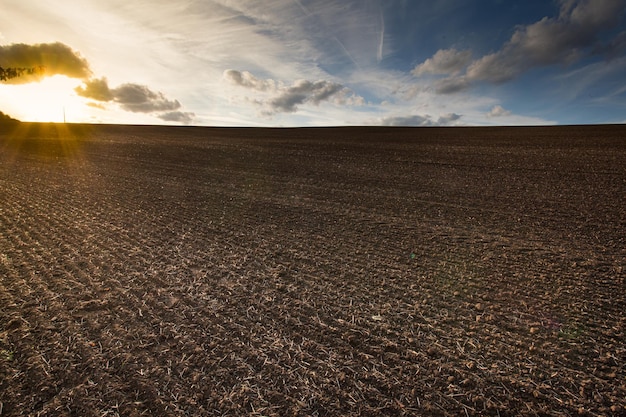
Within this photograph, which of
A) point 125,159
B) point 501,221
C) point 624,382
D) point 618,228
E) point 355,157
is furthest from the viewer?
point 355,157

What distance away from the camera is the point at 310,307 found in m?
4.38

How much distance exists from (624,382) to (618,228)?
679 cm

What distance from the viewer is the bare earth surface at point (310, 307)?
2949 millimetres

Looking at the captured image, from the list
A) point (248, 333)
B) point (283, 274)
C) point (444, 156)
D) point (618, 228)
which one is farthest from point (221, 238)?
point (444, 156)

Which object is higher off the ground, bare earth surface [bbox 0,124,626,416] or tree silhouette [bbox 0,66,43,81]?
tree silhouette [bbox 0,66,43,81]

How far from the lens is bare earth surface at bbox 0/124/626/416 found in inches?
116

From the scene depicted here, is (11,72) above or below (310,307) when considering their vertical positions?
above

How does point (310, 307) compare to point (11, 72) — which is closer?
point (310, 307)

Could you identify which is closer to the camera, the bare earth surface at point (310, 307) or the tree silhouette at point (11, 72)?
the bare earth surface at point (310, 307)

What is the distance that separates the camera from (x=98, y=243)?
650 cm

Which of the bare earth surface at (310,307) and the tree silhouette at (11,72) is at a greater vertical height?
the tree silhouette at (11,72)

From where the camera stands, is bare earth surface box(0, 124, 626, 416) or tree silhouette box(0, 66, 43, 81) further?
tree silhouette box(0, 66, 43, 81)

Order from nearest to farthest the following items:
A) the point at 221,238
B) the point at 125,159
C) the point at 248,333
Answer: the point at 248,333
the point at 221,238
the point at 125,159

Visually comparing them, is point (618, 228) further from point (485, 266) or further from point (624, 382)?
point (624, 382)
